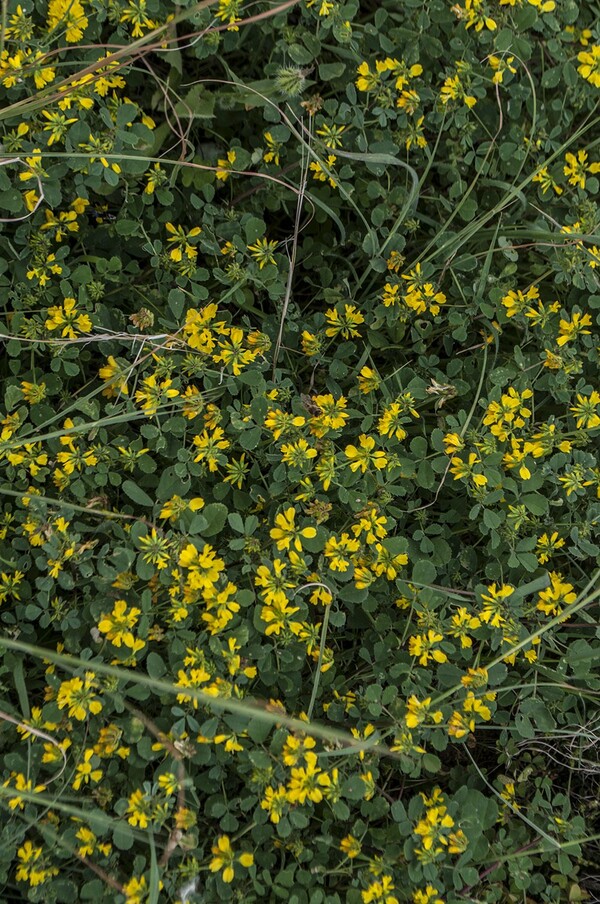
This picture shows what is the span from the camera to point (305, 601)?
224cm

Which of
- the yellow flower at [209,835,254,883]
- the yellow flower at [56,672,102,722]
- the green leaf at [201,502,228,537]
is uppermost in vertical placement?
the green leaf at [201,502,228,537]

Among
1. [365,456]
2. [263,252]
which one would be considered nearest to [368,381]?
[365,456]

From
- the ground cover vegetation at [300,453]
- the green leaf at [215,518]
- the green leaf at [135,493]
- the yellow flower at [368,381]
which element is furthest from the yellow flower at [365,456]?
the green leaf at [135,493]

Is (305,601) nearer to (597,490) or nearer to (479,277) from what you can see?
(597,490)

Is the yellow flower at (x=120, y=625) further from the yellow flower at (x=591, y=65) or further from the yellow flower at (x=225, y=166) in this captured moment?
the yellow flower at (x=591, y=65)

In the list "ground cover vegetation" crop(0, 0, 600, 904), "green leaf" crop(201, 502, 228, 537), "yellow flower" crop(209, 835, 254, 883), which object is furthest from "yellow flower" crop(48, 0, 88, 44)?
"yellow flower" crop(209, 835, 254, 883)

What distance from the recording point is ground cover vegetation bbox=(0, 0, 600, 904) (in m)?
2.06

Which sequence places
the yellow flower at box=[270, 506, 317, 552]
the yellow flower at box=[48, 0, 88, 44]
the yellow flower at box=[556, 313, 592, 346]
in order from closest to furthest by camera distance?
the yellow flower at box=[270, 506, 317, 552] → the yellow flower at box=[48, 0, 88, 44] → the yellow flower at box=[556, 313, 592, 346]

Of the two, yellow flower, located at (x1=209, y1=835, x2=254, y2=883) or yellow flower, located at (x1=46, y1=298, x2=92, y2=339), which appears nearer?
yellow flower, located at (x1=209, y1=835, x2=254, y2=883)

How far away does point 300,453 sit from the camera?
2195 mm

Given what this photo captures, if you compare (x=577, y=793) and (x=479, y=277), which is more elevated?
(x=479, y=277)

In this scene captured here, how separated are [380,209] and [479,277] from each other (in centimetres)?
39

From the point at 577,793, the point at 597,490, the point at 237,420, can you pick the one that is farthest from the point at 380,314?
the point at 577,793

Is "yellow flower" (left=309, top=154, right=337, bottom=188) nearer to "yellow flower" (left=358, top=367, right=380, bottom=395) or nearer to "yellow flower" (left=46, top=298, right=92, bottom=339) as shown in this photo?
"yellow flower" (left=358, top=367, right=380, bottom=395)
